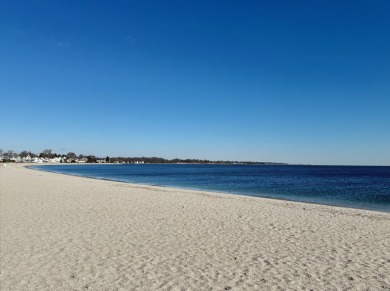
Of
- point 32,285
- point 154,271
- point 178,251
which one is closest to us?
point 32,285

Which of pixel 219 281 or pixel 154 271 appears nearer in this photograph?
pixel 219 281

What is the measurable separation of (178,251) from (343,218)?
Result: 10.6m

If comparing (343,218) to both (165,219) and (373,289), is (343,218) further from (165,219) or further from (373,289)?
(373,289)

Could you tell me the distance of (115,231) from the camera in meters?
12.1

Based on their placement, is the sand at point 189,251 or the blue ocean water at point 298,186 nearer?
the sand at point 189,251

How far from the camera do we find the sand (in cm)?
713

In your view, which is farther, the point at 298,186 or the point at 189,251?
the point at 298,186

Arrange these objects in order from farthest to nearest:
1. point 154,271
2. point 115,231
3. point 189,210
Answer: point 189,210 → point 115,231 → point 154,271

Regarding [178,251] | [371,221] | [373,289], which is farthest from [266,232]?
[371,221]

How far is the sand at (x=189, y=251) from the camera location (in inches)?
281

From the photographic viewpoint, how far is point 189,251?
9.55m

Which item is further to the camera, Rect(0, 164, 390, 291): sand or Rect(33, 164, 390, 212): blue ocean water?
Rect(33, 164, 390, 212): blue ocean water

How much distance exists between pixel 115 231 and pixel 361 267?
8.28 meters

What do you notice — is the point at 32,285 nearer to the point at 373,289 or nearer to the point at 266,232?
the point at 373,289
